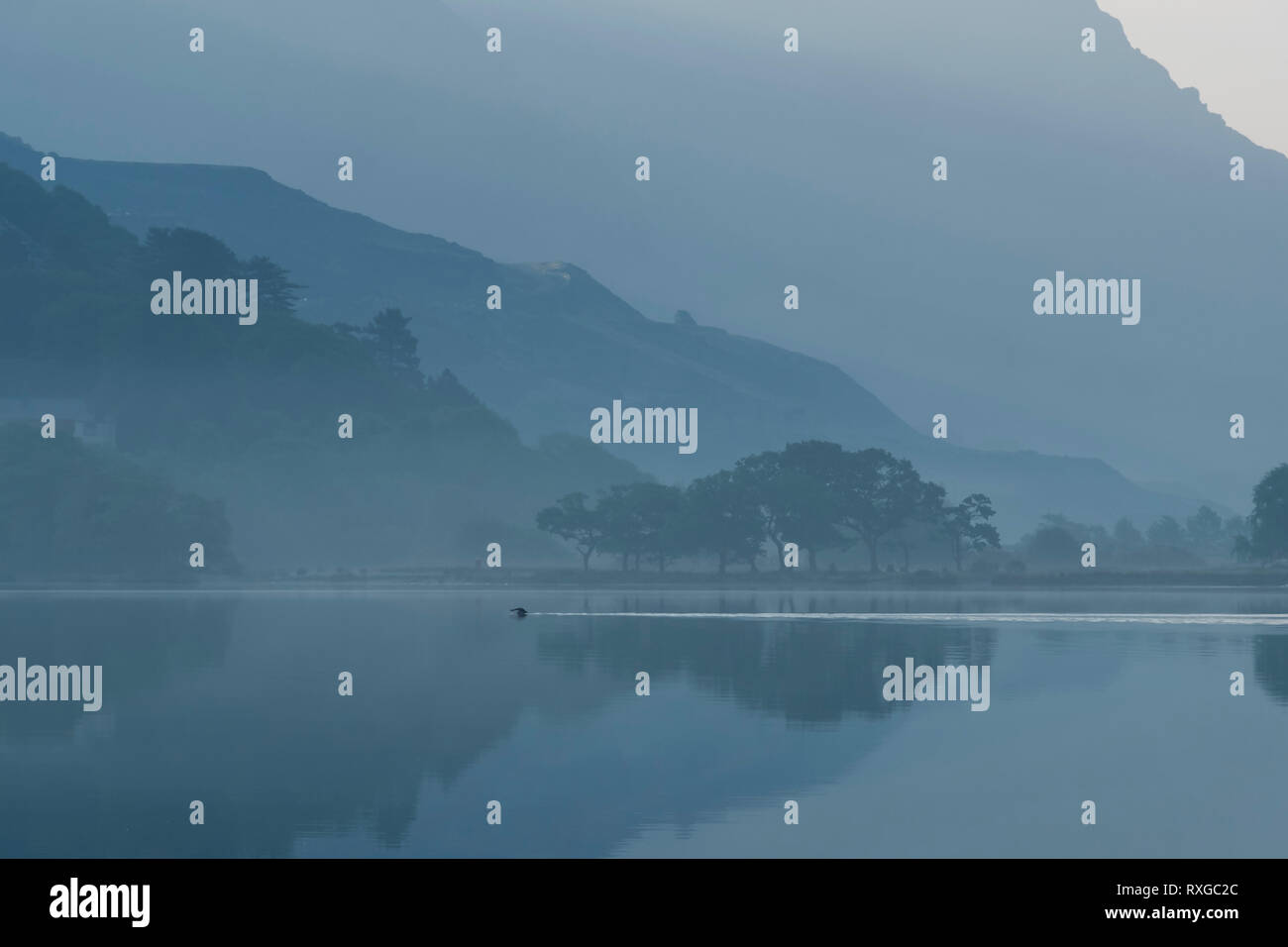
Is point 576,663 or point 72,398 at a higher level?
point 72,398

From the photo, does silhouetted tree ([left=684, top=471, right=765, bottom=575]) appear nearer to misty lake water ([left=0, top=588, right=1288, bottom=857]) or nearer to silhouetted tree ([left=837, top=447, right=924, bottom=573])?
silhouetted tree ([left=837, top=447, right=924, bottom=573])

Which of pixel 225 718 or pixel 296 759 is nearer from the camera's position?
pixel 296 759

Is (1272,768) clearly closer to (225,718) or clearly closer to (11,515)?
(225,718)

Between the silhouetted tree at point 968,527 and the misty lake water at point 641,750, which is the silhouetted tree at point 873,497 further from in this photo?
the misty lake water at point 641,750

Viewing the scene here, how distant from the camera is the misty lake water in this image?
70.4 feet

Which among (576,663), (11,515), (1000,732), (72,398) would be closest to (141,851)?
(1000,732)

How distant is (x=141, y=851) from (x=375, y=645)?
104 ft

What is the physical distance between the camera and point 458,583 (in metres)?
148

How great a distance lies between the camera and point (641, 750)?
2902 centimetres
